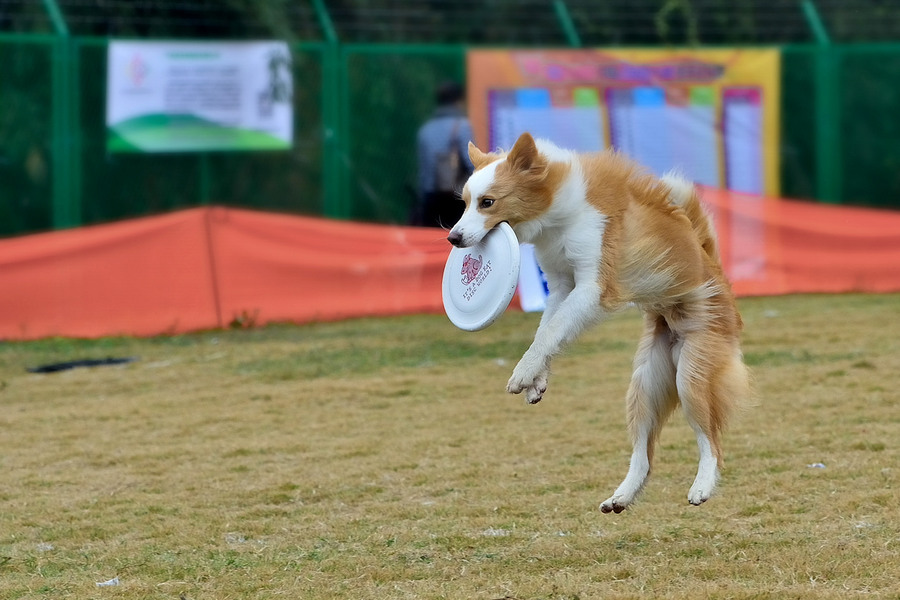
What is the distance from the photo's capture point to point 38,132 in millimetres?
11414

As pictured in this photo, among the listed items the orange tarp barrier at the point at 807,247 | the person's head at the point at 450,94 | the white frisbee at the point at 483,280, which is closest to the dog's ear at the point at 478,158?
the white frisbee at the point at 483,280

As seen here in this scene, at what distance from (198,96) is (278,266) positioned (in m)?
1.87

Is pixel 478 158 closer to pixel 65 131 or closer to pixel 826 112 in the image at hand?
pixel 65 131

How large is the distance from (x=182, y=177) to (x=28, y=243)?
1977mm

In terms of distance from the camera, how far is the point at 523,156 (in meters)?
5.05

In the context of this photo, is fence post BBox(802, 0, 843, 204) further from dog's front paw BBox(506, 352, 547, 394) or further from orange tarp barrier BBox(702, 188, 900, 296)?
dog's front paw BBox(506, 352, 547, 394)

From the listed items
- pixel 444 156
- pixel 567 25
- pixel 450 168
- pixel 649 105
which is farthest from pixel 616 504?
pixel 567 25

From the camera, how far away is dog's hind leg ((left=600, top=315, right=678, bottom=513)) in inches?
200

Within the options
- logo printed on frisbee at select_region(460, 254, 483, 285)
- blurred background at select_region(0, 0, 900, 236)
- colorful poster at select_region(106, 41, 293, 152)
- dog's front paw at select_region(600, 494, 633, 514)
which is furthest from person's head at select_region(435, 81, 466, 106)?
dog's front paw at select_region(600, 494, 633, 514)

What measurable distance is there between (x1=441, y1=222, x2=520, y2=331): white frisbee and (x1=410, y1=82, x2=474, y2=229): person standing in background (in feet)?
20.1

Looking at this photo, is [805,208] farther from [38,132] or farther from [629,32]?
[38,132]

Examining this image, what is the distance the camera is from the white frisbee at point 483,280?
15.9 ft

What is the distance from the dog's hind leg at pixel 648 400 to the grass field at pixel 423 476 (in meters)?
0.24

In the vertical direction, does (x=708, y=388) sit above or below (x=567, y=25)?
below
